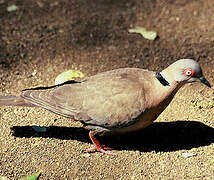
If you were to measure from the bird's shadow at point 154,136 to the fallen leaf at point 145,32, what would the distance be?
199cm

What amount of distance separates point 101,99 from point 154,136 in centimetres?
104

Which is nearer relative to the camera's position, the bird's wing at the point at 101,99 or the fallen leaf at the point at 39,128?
the bird's wing at the point at 101,99

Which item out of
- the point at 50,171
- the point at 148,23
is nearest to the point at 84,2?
the point at 148,23

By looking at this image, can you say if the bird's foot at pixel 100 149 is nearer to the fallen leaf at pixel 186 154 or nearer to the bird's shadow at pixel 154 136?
the bird's shadow at pixel 154 136

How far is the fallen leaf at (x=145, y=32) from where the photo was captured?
6199 mm

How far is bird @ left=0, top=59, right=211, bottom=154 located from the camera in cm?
399

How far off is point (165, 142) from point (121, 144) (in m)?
0.57

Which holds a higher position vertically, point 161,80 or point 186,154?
point 161,80

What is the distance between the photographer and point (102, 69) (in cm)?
557

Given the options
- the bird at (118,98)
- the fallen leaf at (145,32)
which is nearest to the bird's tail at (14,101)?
the bird at (118,98)

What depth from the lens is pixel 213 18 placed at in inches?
261

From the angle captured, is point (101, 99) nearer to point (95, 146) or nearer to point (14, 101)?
point (95, 146)

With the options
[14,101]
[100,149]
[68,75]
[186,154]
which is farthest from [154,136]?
[14,101]

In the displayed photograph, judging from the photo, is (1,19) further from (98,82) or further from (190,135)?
(190,135)
